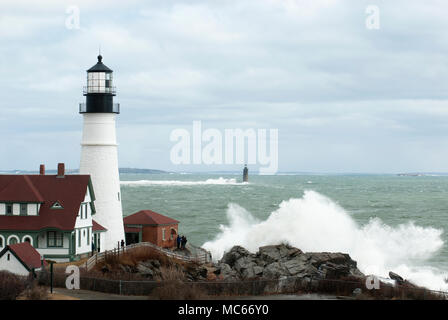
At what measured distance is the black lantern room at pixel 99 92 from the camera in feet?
114

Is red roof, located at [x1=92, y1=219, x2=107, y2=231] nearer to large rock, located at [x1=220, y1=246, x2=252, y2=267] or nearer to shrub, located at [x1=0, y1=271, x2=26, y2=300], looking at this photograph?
large rock, located at [x1=220, y1=246, x2=252, y2=267]

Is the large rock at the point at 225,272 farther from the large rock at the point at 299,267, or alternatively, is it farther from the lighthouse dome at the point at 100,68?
the lighthouse dome at the point at 100,68

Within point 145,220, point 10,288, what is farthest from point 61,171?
point 10,288

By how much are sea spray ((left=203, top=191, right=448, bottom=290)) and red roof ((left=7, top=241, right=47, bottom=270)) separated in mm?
23604

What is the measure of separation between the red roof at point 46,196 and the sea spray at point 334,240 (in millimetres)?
18859

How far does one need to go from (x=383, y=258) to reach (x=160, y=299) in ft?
104

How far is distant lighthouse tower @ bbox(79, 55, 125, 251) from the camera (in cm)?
3453

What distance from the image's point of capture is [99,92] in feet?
114

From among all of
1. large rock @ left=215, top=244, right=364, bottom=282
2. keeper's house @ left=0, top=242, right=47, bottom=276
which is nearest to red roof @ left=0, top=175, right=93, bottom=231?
keeper's house @ left=0, top=242, right=47, bottom=276

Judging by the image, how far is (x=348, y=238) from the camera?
5328 centimetres

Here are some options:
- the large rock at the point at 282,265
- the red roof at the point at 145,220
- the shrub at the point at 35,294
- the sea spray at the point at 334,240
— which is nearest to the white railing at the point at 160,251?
the large rock at the point at 282,265

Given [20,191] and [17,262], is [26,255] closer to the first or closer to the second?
[17,262]

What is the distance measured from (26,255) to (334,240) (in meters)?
30.2

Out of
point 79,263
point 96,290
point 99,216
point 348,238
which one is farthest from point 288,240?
point 96,290
